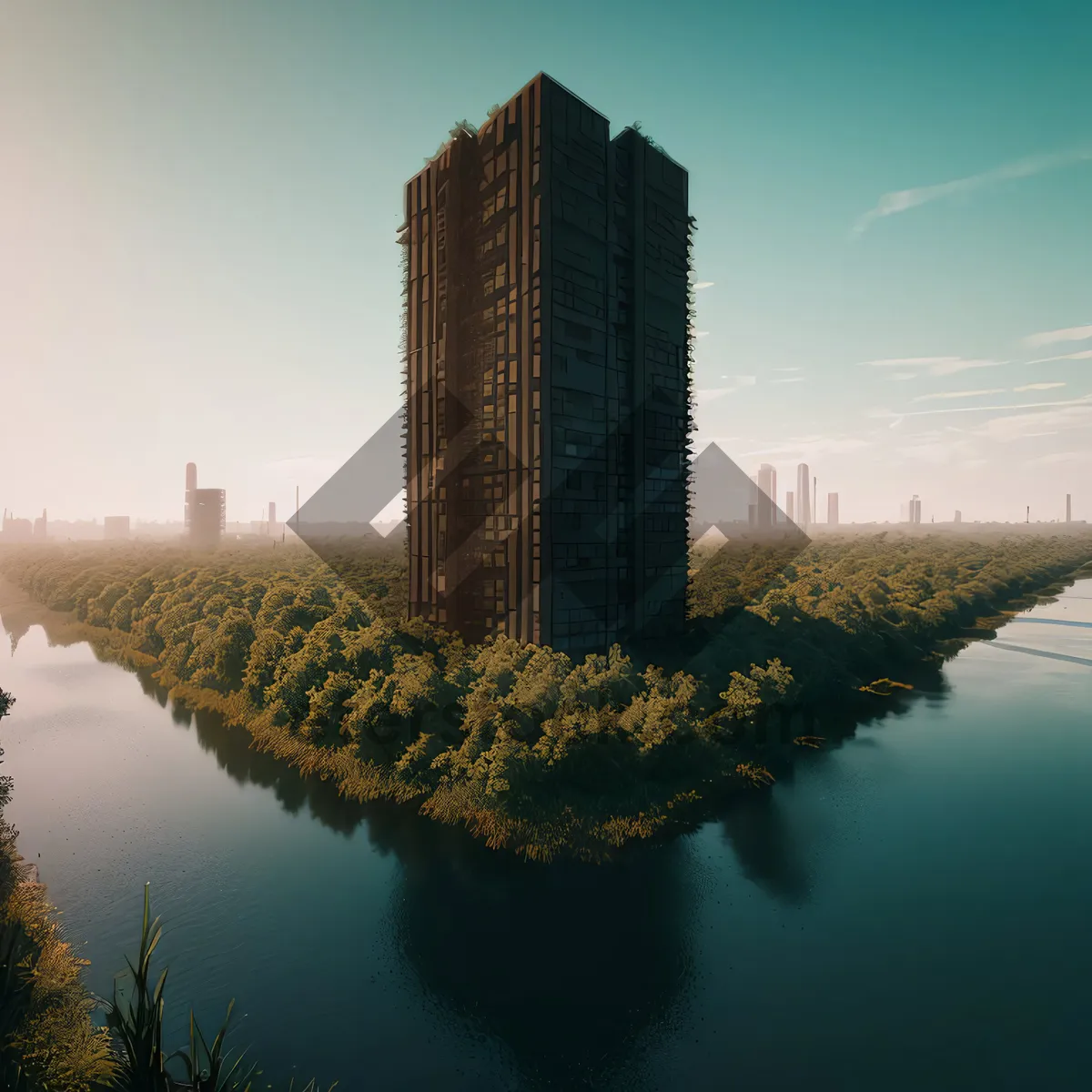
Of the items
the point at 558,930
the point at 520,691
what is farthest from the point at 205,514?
the point at 558,930

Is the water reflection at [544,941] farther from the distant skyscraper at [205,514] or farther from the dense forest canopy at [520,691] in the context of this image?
the distant skyscraper at [205,514]

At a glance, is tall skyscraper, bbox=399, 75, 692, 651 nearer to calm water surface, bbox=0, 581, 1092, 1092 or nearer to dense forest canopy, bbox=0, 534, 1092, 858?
dense forest canopy, bbox=0, 534, 1092, 858

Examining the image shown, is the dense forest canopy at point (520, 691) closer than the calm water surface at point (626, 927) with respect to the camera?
No

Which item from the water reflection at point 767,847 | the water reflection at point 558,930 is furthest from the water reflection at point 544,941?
the water reflection at point 767,847

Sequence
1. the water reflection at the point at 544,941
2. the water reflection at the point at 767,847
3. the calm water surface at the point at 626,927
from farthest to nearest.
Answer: the water reflection at the point at 767,847, the water reflection at the point at 544,941, the calm water surface at the point at 626,927

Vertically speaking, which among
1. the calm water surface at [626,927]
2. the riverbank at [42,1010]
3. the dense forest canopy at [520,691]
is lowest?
the calm water surface at [626,927]

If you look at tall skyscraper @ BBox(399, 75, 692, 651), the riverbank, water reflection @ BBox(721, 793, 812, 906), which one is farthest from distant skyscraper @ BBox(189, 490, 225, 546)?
water reflection @ BBox(721, 793, 812, 906)

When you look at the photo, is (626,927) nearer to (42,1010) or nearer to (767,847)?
(767,847)
